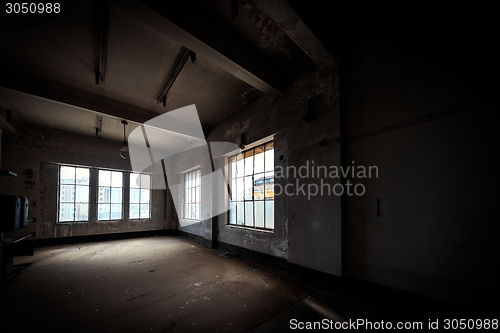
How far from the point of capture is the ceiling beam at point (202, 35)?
6.80ft

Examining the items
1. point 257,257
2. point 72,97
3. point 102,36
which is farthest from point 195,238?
point 102,36

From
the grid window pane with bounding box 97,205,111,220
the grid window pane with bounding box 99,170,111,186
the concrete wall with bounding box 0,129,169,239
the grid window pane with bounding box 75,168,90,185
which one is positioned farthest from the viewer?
the grid window pane with bounding box 99,170,111,186

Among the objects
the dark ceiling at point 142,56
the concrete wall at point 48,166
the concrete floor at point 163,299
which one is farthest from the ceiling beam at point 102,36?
the concrete wall at point 48,166

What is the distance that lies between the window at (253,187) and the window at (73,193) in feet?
16.1

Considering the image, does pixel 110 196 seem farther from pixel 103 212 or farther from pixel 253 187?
pixel 253 187

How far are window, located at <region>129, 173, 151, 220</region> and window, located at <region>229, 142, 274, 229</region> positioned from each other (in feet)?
14.1

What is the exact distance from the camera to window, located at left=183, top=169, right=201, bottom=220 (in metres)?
6.71

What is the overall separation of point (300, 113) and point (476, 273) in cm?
259

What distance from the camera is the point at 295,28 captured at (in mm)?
2295

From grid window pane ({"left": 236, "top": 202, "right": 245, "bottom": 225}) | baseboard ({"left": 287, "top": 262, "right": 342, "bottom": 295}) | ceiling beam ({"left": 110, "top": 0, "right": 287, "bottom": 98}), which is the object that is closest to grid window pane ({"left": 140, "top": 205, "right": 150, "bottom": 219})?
grid window pane ({"left": 236, "top": 202, "right": 245, "bottom": 225})

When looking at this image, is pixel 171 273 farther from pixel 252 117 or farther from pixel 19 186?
pixel 19 186

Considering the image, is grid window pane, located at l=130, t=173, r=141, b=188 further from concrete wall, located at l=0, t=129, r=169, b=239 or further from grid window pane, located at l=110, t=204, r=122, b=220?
grid window pane, located at l=110, t=204, r=122, b=220

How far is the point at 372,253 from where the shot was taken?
93.0 inches

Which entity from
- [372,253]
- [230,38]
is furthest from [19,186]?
[372,253]
